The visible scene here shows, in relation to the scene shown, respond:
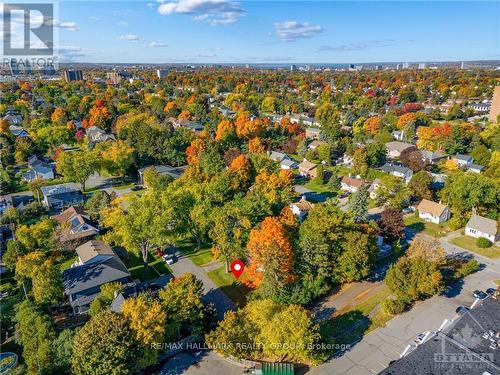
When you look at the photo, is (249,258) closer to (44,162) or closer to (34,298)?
(34,298)

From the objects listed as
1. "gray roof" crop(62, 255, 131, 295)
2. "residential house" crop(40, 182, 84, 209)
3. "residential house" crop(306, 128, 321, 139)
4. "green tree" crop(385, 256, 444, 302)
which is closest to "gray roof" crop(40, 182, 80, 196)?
"residential house" crop(40, 182, 84, 209)

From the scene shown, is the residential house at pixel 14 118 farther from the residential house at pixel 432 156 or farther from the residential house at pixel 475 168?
the residential house at pixel 475 168

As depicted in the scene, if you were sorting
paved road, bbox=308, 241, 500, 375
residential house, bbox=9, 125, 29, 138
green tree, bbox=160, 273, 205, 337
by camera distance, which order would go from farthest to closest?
residential house, bbox=9, 125, 29, 138 → green tree, bbox=160, 273, 205, 337 → paved road, bbox=308, 241, 500, 375

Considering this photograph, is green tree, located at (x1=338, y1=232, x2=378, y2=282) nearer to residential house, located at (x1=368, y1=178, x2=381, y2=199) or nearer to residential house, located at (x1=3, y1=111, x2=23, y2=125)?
residential house, located at (x1=368, y1=178, x2=381, y2=199)

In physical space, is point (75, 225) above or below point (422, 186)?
below

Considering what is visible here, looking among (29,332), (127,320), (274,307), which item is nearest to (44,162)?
(29,332)

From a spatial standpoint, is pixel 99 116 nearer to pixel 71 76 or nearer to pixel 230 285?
pixel 230 285

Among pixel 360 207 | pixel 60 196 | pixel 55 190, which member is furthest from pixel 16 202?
pixel 360 207
